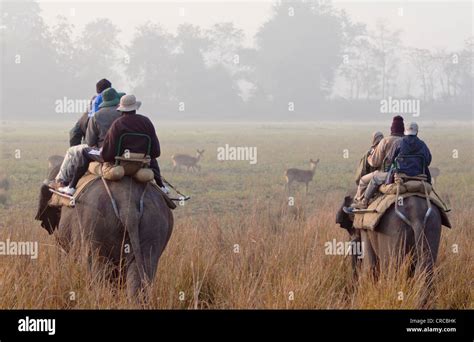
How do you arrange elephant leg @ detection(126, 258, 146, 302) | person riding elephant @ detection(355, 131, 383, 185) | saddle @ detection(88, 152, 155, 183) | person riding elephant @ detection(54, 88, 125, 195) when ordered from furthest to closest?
person riding elephant @ detection(355, 131, 383, 185) → person riding elephant @ detection(54, 88, 125, 195) → saddle @ detection(88, 152, 155, 183) → elephant leg @ detection(126, 258, 146, 302)

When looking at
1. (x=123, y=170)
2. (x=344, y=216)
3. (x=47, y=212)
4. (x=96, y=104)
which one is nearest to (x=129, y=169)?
(x=123, y=170)

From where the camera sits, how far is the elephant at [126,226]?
972 centimetres

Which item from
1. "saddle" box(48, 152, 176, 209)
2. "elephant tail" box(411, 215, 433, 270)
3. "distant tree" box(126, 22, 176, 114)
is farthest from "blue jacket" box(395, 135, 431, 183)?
"distant tree" box(126, 22, 176, 114)

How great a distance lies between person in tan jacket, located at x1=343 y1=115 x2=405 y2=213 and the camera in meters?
11.9

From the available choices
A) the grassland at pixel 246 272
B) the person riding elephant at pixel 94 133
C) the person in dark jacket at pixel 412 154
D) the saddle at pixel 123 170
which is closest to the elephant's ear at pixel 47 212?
the grassland at pixel 246 272

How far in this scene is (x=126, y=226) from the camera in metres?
9.73

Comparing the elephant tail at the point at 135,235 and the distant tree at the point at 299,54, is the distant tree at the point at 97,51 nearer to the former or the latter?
the distant tree at the point at 299,54

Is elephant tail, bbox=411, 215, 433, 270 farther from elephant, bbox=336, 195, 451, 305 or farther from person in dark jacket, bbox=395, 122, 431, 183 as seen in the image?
person in dark jacket, bbox=395, 122, 431, 183

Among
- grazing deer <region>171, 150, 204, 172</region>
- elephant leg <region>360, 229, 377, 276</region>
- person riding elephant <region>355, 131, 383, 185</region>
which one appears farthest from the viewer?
grazing deer <region>171, 150, 204, 172</region>

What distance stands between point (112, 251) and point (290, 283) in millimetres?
1910

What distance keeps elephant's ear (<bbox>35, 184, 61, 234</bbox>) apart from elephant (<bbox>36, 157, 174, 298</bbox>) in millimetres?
1557
